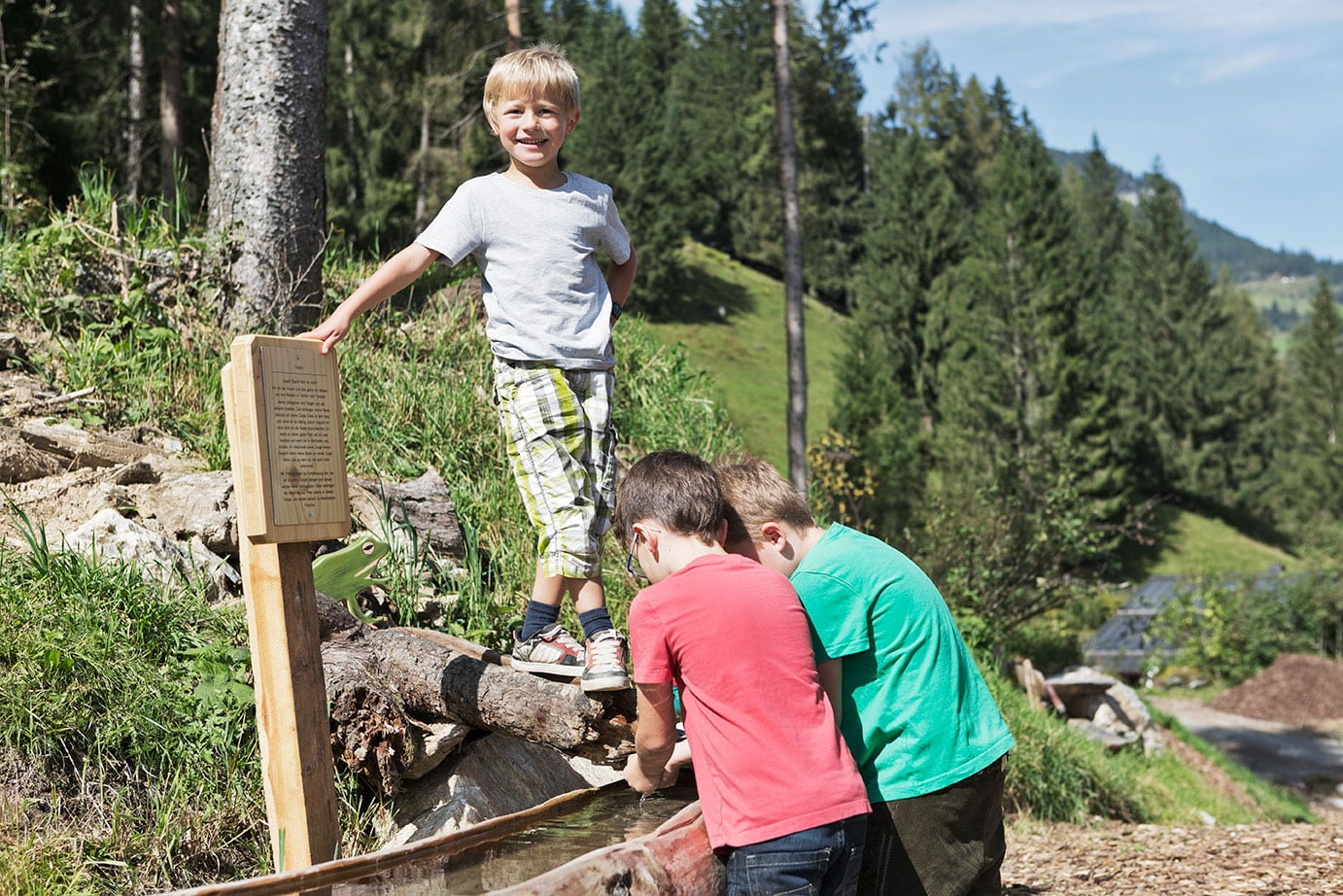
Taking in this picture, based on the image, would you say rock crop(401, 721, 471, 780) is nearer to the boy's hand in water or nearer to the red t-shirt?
the boy's hand in water

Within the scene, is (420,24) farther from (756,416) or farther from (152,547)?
(152,547)

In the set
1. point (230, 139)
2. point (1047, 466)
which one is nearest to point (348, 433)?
point (230, 139)

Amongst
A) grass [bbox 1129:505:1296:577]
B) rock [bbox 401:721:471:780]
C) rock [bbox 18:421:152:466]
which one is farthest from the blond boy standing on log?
grass [bbox 1129:505:1296:577]

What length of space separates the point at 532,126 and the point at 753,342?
33.4m

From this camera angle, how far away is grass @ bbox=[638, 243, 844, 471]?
29156 mm

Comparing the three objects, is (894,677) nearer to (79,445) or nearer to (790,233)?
(79,445)

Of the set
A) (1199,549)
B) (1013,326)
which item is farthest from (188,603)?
(1199,549)

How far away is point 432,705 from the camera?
3.31 metres

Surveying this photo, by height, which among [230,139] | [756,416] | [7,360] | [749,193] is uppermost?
[749,193]

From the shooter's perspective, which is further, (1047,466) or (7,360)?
(1047,466)

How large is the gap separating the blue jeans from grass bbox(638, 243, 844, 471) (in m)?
20.7

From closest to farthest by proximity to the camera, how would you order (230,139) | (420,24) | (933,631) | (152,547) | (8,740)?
(933,631) → (8,740) → (152,547) → (230,139) → (420,24)

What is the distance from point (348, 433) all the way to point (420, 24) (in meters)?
20.0

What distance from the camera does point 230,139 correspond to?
6.03 m
